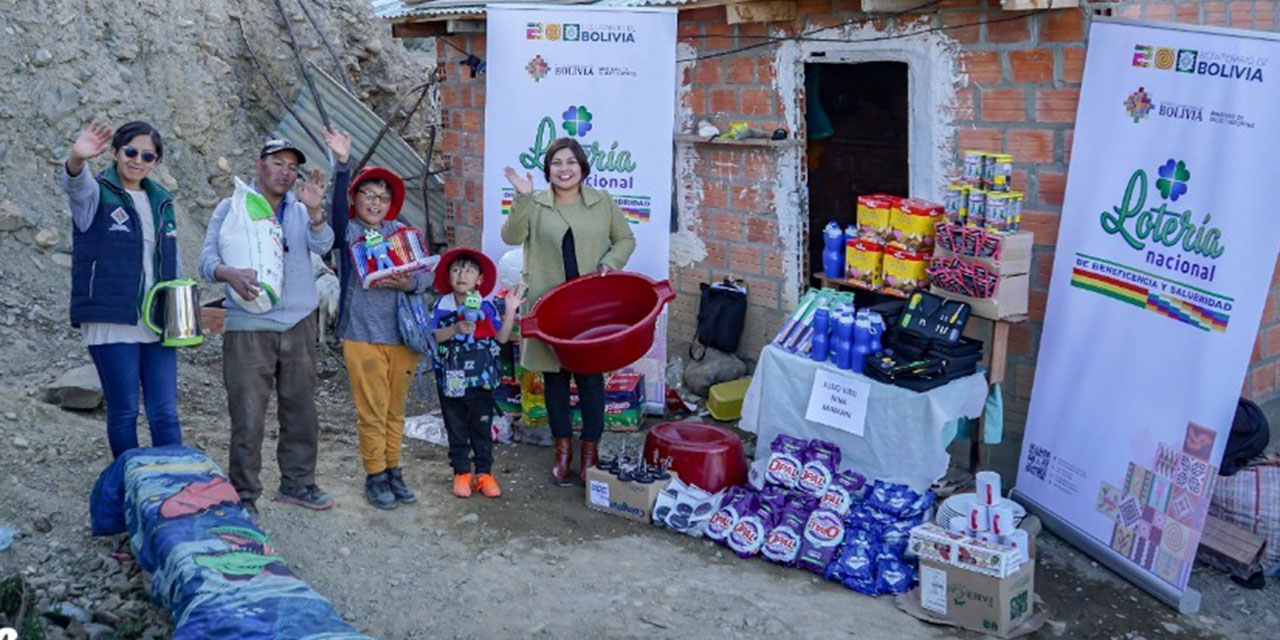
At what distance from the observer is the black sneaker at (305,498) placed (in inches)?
256

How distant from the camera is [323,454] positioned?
762 cm

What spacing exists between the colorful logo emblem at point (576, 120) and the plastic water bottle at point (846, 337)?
2210 millimetres

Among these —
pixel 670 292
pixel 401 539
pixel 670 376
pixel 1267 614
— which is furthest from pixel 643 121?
pixel 1267 614

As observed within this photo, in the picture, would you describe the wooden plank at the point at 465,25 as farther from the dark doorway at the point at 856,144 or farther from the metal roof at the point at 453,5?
the dark doorway at the point at 856,144

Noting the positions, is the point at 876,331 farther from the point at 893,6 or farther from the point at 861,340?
the point at 893,6

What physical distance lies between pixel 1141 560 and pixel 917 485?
113cm

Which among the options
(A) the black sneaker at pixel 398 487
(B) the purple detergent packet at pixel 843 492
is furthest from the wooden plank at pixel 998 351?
(A) the black sneaker at pixel 398 487

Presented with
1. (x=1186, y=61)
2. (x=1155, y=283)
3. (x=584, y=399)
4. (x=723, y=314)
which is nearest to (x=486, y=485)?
(x=584, y=399)

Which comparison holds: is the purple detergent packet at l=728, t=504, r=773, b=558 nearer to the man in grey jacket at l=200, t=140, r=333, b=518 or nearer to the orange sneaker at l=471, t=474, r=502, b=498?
the orange sneaker at l=471, t=474, r=502, b=498

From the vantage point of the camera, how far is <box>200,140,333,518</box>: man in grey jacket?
5.84m

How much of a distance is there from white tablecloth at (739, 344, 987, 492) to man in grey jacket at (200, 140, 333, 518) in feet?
8.35

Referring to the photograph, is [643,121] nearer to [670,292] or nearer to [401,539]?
[670,292]

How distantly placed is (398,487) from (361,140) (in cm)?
621

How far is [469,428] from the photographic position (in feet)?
22.5
